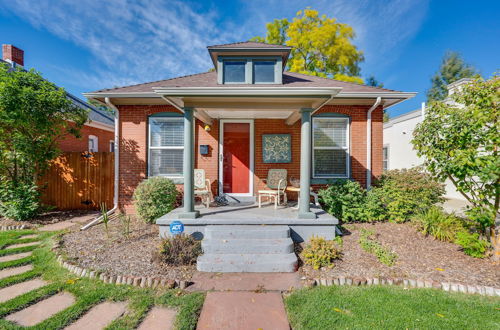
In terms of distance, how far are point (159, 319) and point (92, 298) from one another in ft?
3.57

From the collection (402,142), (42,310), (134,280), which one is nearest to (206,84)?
(134,280)

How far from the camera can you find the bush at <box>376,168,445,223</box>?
5734 mm

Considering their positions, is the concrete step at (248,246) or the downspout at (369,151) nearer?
the concrete step at (248,246)

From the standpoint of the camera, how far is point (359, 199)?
6.12 meters

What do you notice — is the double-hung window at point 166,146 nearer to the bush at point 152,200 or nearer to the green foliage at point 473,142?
the bush at point 152,200

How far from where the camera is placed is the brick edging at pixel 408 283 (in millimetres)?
3262

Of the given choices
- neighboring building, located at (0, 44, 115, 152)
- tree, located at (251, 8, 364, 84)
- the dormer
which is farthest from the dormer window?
tree, located at (251, 8, 364, 84)

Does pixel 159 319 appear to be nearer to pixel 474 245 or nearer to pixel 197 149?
pixel 197 149

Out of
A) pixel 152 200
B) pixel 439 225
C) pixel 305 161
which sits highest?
pixel 305 161

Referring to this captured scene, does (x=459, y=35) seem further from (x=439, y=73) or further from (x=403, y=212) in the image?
(x=403, y=212)

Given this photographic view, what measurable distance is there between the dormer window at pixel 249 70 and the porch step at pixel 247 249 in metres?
Answer: 4.17

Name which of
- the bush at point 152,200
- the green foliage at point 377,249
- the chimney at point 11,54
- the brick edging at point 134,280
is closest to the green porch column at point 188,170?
the bush at point 152,200

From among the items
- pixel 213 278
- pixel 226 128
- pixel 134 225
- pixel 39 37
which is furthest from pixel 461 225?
pixel 39 37

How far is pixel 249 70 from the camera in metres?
6.49
